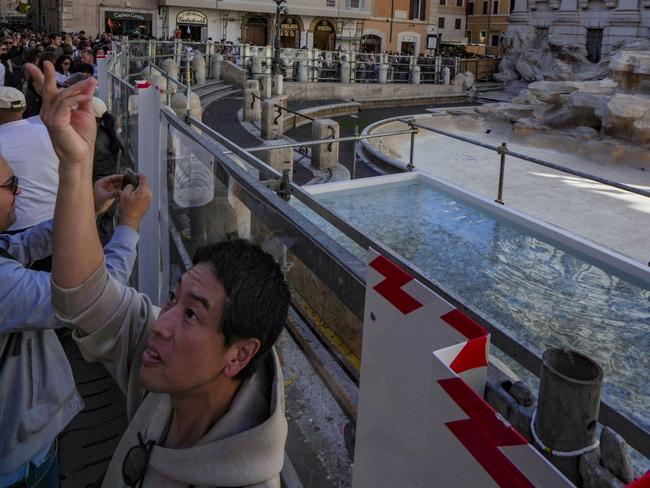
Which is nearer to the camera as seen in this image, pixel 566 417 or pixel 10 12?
pixel 566 417

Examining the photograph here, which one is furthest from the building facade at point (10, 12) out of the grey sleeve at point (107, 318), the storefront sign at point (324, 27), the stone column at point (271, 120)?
the grey sleeve at point (107, 318)

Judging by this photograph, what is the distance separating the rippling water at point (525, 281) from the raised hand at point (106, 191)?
2.49m

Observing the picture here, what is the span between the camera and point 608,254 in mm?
5551

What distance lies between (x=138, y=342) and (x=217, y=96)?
21.6 m

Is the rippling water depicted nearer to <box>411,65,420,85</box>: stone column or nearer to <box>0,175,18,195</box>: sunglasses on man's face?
<box>0,175,18,195</box>: sunglasses on man's face

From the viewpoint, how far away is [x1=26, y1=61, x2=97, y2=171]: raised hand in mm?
1543

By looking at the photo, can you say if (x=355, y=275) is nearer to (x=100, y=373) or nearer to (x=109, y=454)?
(x=109, y=454)

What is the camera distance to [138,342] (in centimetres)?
190


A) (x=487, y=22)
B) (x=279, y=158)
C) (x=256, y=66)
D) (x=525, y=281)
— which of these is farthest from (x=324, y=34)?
(x=525, y=281)

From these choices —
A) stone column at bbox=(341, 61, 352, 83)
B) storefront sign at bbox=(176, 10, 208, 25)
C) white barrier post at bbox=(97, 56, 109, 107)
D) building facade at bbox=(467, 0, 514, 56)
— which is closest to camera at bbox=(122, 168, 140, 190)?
white barrier post at bbox=(97, 56, 109, 107)

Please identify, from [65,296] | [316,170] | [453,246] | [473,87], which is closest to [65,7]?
[473,87]

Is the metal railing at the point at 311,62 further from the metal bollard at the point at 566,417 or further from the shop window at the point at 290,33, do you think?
the metal bollard at the point at 566,417

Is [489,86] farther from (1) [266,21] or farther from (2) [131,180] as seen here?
(2) [131,180]

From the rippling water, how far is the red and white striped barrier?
7.97 feet
